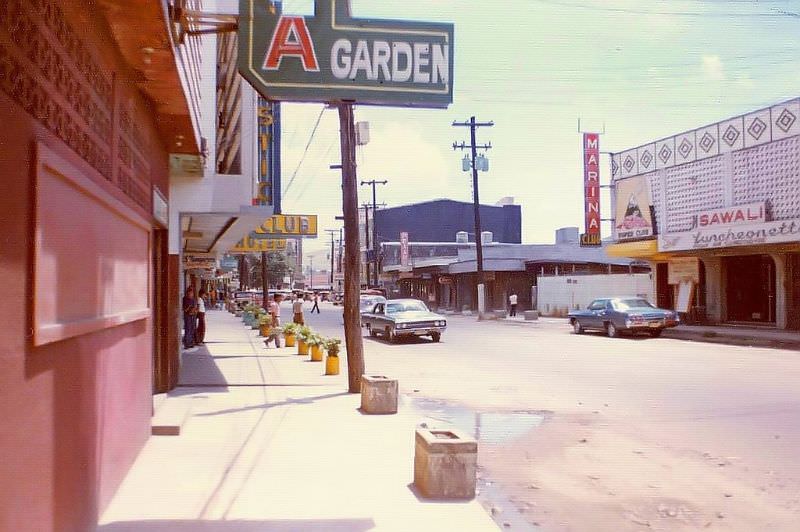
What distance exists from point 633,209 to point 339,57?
2869cm

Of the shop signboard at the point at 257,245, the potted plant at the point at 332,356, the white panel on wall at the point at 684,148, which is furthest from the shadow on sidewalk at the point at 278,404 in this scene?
the white panel on wall at the point at 684,148

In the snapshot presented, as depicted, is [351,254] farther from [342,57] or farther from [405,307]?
[405,307]

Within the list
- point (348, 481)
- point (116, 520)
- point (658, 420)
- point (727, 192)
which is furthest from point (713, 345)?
point (116, 520)

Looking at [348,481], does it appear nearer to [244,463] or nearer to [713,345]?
[244,463]

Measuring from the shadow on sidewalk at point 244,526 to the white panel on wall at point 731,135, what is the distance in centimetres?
2586

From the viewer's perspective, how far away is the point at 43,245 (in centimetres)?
378

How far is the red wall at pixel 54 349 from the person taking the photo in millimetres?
3234

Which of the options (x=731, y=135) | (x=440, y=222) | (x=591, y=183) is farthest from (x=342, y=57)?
(x=440, y=222)

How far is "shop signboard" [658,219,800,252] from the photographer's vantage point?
22875 mm

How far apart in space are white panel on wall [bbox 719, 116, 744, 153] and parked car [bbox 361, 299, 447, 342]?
13214 millimetres

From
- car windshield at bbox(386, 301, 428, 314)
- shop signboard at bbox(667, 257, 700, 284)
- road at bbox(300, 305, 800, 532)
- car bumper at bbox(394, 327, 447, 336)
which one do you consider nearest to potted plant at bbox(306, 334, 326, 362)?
road at bbox(300, 305, 800, 532)

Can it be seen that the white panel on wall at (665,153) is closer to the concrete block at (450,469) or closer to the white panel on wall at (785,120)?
the white panel on wall at (785,120)

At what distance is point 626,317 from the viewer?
2408 cm

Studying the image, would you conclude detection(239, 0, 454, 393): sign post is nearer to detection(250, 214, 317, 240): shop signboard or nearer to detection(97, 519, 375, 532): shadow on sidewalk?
detection(97, 519, 375, 532): shadow on sidewalk
